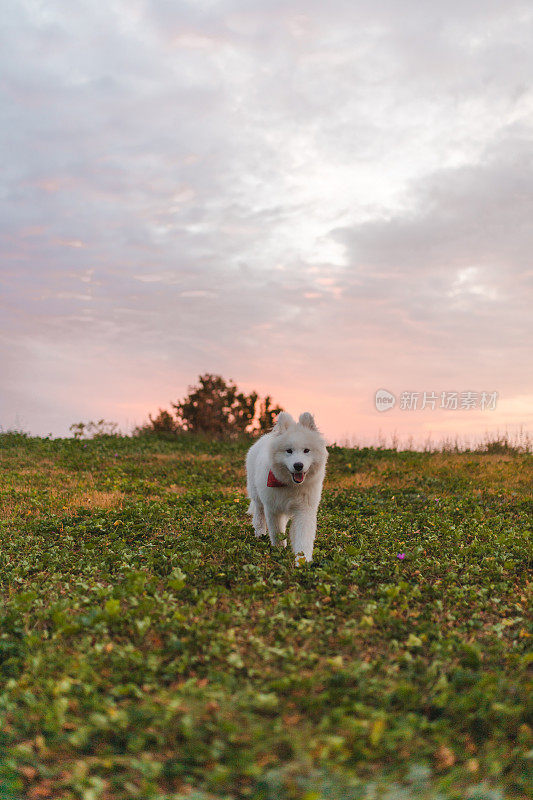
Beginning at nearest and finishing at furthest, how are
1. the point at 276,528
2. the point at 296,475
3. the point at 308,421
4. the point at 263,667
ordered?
the point at 263,667
the point at 296,475
the point at 308,421
the point at 276,528

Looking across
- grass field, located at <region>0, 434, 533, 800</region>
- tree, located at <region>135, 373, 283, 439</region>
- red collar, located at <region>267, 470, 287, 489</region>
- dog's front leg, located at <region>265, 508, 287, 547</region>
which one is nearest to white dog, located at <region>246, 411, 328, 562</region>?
red collar, located at <region>267, 470, 287, 489</region>

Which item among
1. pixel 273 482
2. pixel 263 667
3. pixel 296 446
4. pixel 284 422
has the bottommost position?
pixel 263 667

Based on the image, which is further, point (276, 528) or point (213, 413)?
point (213, 413)

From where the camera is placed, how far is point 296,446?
7.20 meters

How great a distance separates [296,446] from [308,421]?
42cm

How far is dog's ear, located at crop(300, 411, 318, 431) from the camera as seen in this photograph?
739 centimetres

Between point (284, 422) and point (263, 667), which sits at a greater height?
point (284, 422)

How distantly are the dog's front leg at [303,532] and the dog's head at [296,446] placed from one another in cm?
46

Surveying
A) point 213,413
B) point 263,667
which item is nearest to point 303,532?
point 263,667

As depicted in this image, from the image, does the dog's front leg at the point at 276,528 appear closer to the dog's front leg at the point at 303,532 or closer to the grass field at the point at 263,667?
the grass field at the point at 263,667

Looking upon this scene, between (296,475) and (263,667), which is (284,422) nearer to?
(296,475)

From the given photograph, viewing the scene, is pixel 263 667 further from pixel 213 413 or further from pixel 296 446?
pixel 213 413

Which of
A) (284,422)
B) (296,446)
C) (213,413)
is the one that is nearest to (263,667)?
(296,446)

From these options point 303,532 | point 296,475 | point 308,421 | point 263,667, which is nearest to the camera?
point 263,667
